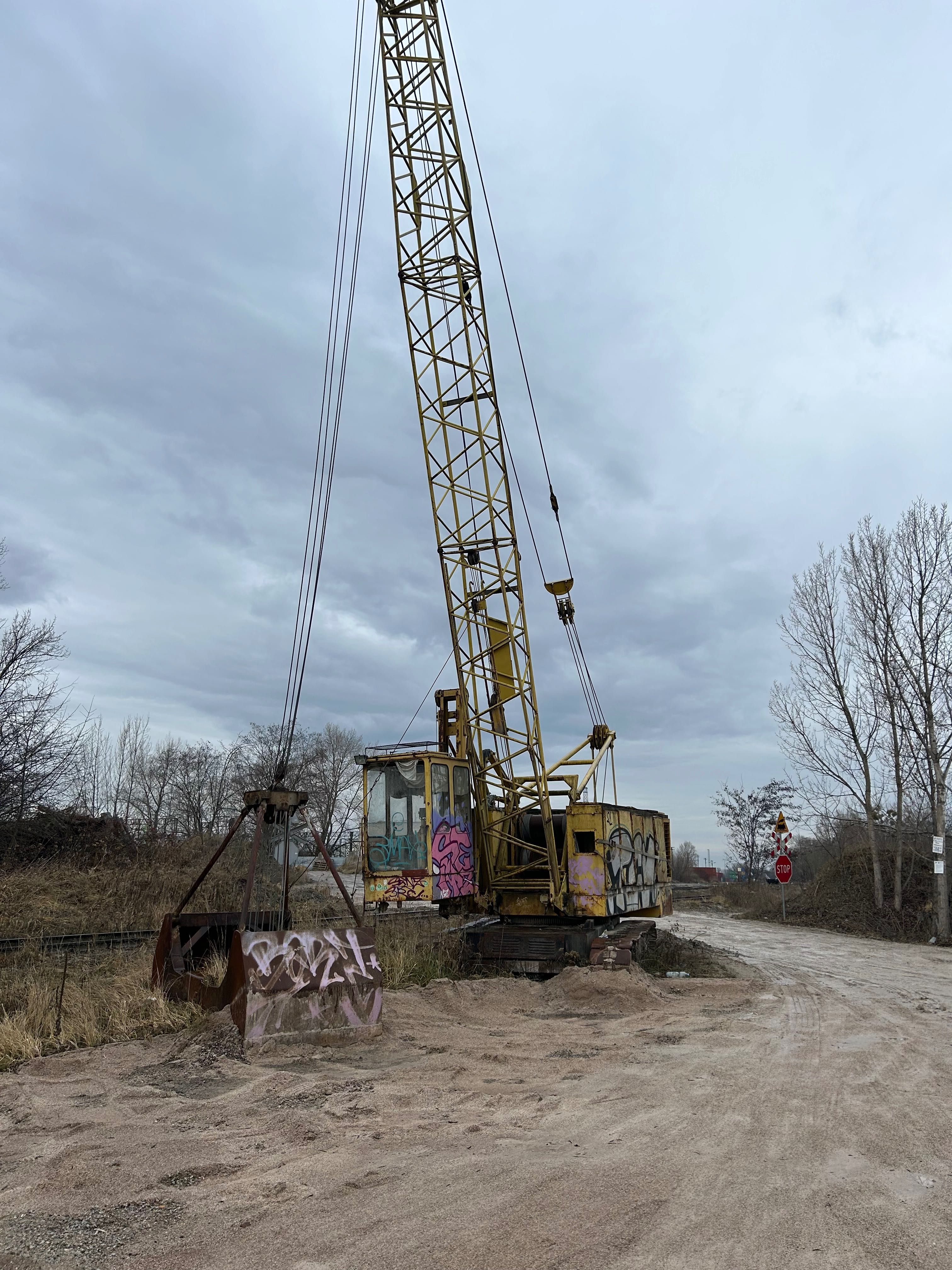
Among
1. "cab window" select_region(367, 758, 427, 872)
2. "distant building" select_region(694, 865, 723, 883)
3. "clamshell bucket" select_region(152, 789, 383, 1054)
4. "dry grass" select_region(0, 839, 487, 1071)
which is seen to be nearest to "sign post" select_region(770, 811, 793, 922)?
"dry grass" select_region(0, 839, 487, 1071)

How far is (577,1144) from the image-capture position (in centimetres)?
502

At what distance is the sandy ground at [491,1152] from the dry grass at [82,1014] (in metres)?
0.30

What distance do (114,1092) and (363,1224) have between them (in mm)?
2967

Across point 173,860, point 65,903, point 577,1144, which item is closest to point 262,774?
point 173,860

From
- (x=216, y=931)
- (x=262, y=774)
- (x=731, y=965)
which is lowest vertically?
(x=731, y=965)

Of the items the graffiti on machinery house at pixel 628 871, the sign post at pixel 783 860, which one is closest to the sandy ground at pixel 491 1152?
the graffiti on machinery house at pixel 628 871

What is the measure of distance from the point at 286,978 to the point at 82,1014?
198 cm

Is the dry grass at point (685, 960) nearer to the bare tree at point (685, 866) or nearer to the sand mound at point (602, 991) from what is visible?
the sand mound at point (602, 991)

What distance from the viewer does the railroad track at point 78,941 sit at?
13688mm

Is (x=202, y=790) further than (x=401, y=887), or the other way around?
(x=202, y=790)

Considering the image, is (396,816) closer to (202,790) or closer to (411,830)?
(411,830)

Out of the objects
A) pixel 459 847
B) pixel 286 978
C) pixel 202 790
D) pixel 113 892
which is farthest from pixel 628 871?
pixel 202 790

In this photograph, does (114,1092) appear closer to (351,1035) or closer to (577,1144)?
(351,1035)

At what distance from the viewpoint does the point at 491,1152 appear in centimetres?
486
